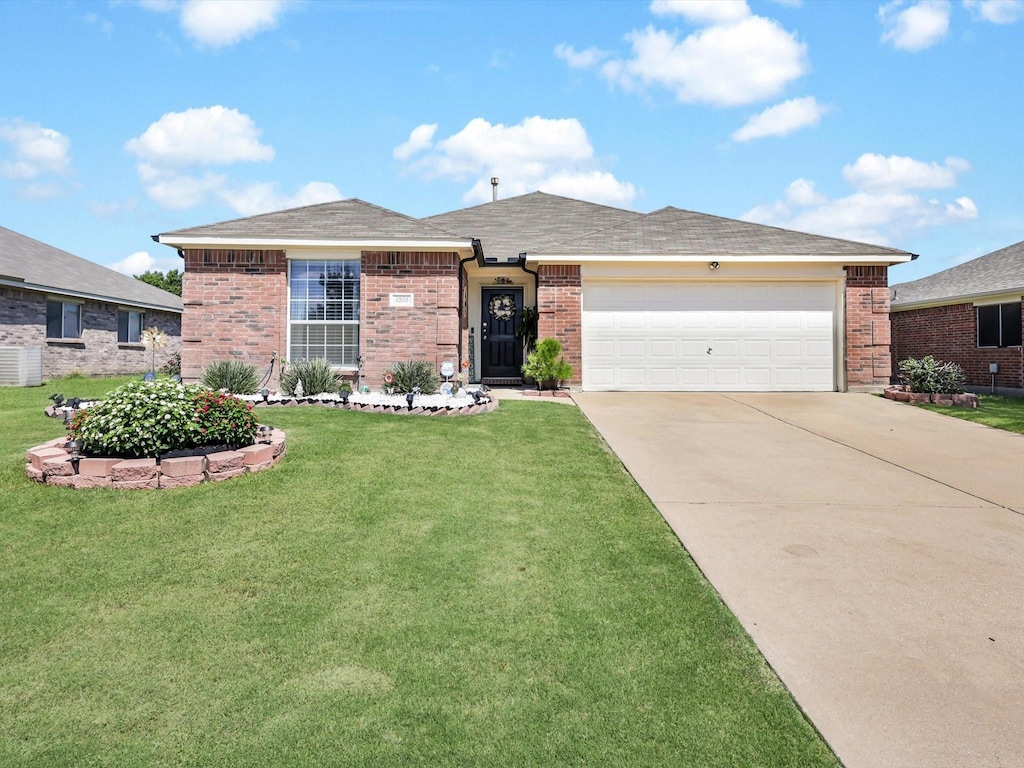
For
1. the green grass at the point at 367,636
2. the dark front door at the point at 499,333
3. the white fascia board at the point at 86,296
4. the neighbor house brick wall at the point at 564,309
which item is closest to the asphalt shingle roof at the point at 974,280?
the neighbor house brick wall at the point at 564,309

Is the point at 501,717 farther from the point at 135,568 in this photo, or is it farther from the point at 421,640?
the point at 135,568

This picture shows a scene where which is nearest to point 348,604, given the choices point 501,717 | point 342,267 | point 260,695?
point 260,695

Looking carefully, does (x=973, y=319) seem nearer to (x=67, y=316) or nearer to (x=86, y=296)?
(x=86, y=296)

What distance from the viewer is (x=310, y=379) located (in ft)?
30.1

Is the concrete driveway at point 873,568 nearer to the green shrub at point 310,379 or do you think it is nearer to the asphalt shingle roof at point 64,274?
the green shrub at point 310,379

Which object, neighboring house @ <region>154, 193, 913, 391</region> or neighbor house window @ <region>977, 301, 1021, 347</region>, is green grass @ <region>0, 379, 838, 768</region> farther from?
neighbor house window @ <region>977, 301, 1021, 347</region>

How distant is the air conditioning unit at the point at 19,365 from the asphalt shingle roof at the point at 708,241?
12.6 metres

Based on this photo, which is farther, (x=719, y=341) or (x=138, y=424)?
(x=719, y=341)

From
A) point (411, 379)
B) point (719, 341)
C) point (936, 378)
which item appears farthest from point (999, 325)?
point (411, 379)

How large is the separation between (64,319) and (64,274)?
1871 millimetres

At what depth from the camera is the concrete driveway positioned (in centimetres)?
195

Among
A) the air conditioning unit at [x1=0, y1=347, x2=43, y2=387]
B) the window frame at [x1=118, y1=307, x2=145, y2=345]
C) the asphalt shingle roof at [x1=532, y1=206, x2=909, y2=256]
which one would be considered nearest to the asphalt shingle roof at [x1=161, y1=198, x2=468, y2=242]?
the asphalt shingle roof at [x1=532, y1=206, x2=909, y2=256]

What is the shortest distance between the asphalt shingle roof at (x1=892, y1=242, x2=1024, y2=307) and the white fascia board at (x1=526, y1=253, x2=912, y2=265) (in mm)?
4249

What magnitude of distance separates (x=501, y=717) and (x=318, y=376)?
8085 millimetres
